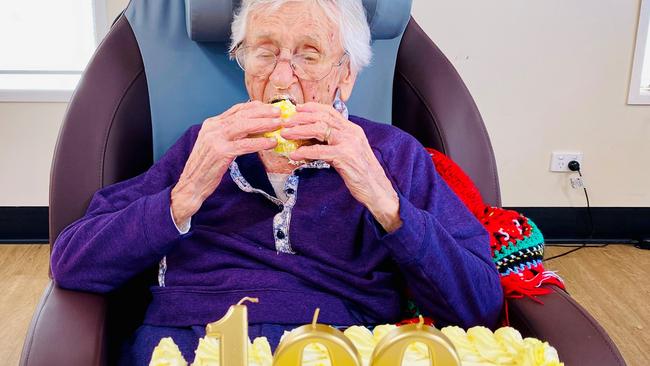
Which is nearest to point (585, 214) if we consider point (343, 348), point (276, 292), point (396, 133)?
point (396, 133)

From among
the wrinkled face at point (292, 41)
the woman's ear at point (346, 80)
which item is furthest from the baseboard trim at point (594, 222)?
the wrinkled face at point (292, 41)

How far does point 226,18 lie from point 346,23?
30 centimetres

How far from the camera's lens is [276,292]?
49.3 inches

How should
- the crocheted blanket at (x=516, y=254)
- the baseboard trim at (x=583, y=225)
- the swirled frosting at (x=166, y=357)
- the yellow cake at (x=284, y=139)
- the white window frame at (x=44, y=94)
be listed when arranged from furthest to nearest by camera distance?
the baseboard trim at (x=583, y=225), the white window frame at (x=44, y=94), the crocheted blanket at (x=516, y=254), the yellow cake at (x=284, y=139), the swirled frosting at (x=166, y=357)

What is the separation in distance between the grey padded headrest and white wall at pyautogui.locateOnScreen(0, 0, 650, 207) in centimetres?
116

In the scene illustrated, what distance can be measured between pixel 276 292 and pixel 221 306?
0.11 m

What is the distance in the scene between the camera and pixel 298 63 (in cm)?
129

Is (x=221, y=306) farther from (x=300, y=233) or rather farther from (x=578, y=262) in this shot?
(x=578, y=262)

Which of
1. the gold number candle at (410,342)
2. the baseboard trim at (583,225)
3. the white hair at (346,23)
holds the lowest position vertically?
the baseboard trim at (583,225)

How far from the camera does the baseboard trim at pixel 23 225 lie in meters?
2.84

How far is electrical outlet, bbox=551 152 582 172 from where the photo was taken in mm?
2881

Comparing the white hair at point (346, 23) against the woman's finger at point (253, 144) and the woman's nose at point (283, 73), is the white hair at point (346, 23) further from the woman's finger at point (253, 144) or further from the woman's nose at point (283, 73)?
the woman's finger at point (253, 144)

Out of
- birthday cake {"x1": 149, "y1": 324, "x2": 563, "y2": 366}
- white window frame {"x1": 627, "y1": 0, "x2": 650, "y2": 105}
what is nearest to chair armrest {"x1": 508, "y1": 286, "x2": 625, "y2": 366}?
birthday cake {"x1": 149, "y1": 324, "x2": 563, "y2": 366}

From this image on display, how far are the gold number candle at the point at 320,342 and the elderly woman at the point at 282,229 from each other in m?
0.53
